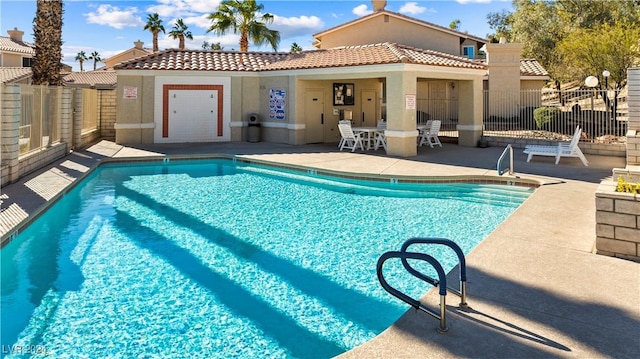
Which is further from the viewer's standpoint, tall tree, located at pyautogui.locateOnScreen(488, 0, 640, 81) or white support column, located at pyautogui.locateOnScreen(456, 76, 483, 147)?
tall tree, located at pyautogui.locateOnScreen(488, 0, 640, 81)

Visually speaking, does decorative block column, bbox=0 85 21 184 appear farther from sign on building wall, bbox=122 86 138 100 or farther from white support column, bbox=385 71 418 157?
white support column, bbox=385 71 418 157

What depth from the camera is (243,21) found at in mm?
32344

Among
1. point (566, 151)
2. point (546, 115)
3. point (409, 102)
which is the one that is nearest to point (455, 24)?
point (546, 115)

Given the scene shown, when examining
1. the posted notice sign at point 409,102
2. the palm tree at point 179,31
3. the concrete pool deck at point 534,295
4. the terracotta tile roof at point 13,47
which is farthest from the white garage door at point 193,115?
the palm tree at point 179,31

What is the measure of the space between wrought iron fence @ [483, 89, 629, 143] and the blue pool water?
1048 cm

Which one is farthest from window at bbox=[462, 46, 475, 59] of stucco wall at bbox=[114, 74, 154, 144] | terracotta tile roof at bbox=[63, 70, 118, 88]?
terracotta tile roof at bbox=[63, 70, 118, 88]

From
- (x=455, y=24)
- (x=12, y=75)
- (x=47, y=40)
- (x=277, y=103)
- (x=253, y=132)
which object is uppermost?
(x=455, y=24)

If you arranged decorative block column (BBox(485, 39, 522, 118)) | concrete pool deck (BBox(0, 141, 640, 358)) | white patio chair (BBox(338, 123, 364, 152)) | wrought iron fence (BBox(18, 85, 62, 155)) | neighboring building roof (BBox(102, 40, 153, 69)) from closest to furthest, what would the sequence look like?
1. concrete pool deck (BBox(0, 141, 640, 358))
2. wrought iron fence (BBox(18, 85, 62, 155))
3. white patio chair (BBox(338, 123, 364, 152))
4. decorative block column (BBox(485, 39, 522, 118))
5. neighboring building roof (BBox(102, 40, 153, 69))

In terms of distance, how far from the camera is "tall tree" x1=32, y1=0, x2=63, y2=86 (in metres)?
16.2

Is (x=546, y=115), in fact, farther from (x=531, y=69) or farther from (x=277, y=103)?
(x=277, y=103)

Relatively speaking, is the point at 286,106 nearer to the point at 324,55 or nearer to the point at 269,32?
the point at 324,55

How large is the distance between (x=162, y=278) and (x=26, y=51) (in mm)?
47097

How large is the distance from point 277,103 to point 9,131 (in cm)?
1175

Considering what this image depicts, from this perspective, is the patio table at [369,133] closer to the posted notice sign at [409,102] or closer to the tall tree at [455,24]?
the posted notice sign at [409,102]
